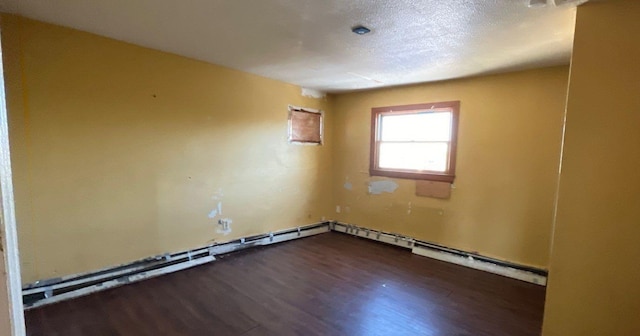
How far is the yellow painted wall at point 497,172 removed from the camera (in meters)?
3.30

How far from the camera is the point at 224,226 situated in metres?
3.92

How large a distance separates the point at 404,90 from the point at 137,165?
144 inches

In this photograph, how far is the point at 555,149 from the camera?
10.6 ft

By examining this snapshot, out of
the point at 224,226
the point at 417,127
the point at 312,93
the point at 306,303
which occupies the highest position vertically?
the point at 312,93

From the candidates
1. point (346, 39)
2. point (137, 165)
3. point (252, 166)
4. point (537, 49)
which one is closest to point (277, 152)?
point (252, 166)

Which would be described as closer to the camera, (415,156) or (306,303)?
(306,303)

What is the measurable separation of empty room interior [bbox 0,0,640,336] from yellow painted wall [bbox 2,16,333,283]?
18 mm

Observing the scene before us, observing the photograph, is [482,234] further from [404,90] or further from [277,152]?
[277,152]

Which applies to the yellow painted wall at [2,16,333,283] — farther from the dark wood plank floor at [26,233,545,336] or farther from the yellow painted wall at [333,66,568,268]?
the yellow painted wall at [333,66,568,268]

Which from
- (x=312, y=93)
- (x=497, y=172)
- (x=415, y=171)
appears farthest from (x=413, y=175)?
(x=312, y=93)

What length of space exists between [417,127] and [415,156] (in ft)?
1.42

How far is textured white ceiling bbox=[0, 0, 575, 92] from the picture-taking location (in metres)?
2.06

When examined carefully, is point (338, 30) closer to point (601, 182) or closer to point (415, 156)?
point (601, 182)

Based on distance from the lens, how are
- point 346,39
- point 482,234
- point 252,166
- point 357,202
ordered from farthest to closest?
point 357,202, point 252,166, point 482,234, point 346,39
